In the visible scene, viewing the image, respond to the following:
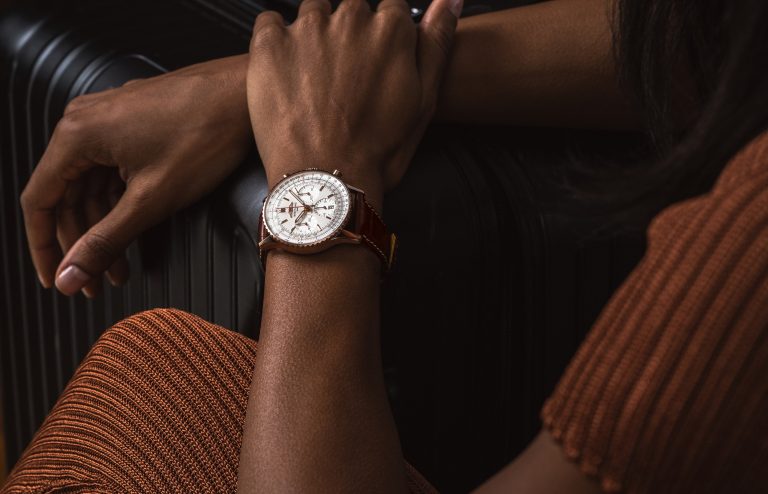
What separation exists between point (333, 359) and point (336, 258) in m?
0.09

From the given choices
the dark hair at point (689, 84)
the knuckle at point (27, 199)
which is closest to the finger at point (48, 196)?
the knuckle at point (27, 199)

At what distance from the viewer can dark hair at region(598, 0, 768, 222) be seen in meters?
0.54

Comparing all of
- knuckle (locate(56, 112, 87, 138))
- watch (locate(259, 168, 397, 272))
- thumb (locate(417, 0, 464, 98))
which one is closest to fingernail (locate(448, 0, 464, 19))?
thumb (locate(417, 0, 464, 98))

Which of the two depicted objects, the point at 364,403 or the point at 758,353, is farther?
the point at 364,403

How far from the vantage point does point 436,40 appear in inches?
35.6

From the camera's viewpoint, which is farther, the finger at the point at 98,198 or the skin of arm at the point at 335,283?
the finger at the point at 98,198

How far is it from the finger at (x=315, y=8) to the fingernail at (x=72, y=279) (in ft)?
1.05

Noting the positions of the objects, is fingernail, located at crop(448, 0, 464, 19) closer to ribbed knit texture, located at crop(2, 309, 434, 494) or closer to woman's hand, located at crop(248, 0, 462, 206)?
woman's hand, located at crop(248, 0, 462, 206)

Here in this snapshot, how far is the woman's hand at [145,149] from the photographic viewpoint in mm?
887

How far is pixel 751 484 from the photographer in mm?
523

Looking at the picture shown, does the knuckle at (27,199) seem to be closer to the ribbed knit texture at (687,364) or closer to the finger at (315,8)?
the finger at (315,8)

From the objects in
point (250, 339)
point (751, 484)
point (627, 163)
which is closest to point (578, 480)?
point (751, 484)

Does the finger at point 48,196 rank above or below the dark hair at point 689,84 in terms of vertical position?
below

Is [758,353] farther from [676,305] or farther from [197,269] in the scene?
[197,269]
